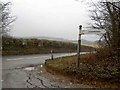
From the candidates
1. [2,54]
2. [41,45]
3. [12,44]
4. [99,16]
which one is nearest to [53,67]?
[99,16]

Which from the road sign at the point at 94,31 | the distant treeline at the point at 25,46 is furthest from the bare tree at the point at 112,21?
the distant treeline at the point at 25,46

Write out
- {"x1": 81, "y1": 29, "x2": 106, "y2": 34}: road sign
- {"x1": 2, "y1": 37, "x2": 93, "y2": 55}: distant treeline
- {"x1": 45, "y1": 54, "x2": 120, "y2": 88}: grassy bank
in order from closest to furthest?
{"x1": 45, "y1": 54, "x2": 120, "y2": 88}: grassy bank < {"x1": 81, "y1": 29, "x2": 106, "y2": 34}: road sign < {"x1": 2, "y1": 37, "x2": 93, "y2": 55}: distant treeline

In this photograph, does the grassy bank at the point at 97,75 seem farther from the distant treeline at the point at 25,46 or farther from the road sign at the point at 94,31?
the distant treeline at the point at 25,46

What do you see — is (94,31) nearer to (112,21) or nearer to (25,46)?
(112,21)

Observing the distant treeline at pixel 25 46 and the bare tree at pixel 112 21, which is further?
the distant treeline at pixel 25 46

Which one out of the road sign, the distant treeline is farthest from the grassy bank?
the distant treeline

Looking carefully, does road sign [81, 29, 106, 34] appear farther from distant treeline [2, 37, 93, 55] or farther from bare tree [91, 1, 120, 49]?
distant treeline [2, 37, 93, 55]

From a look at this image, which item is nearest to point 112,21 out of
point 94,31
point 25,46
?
point 94,31

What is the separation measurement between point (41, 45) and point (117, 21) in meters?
20.9

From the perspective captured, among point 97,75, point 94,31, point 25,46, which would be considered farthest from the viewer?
point 25,46

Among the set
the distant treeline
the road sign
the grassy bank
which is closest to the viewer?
the grassy bank

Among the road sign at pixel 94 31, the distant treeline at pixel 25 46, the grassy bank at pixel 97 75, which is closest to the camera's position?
the grassy bank at pixel 97 75

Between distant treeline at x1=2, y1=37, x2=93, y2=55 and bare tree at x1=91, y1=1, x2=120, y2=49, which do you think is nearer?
Answer: bare tree at x1=91, y1=1, x2=120, y2=49

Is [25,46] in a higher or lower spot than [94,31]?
lower
